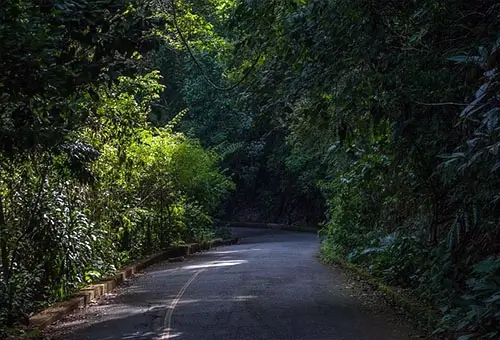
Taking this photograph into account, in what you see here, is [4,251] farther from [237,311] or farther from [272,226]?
[272,226]

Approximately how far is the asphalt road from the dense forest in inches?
34.1

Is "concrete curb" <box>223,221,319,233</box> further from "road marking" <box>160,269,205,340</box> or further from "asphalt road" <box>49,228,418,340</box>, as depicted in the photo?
"road marking" <box>160,269,205,340</box>

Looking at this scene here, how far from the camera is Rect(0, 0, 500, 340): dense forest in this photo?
6.93m

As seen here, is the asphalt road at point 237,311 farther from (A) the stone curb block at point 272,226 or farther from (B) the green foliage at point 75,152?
(A) the stone curb block at point 272,226

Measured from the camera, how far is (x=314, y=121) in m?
10.2

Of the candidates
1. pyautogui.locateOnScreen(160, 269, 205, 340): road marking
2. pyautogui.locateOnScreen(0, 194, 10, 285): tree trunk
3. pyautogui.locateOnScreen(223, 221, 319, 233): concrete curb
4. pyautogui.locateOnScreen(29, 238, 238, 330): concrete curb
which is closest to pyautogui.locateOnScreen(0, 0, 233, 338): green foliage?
pyautogui.locateOnScreen(0, 194, 10, 285): tree trunk

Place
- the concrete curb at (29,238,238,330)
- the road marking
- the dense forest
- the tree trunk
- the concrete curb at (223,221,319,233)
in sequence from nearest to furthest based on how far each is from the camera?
the dense forest
the road marking
the tree trunk
the concrete curb at (29,238,238,330)
the concrete curb at (223,221,319,233)

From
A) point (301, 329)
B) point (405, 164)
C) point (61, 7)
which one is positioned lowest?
point (301, 329)

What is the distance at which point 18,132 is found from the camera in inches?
302

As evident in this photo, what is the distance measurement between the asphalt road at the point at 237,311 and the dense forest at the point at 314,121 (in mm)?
866

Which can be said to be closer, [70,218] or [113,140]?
[70,218]

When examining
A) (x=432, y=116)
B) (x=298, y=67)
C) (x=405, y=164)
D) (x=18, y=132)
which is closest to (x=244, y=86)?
(x=298, y=67)

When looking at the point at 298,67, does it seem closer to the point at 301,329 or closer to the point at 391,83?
the point at 391,83

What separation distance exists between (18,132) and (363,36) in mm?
4366
